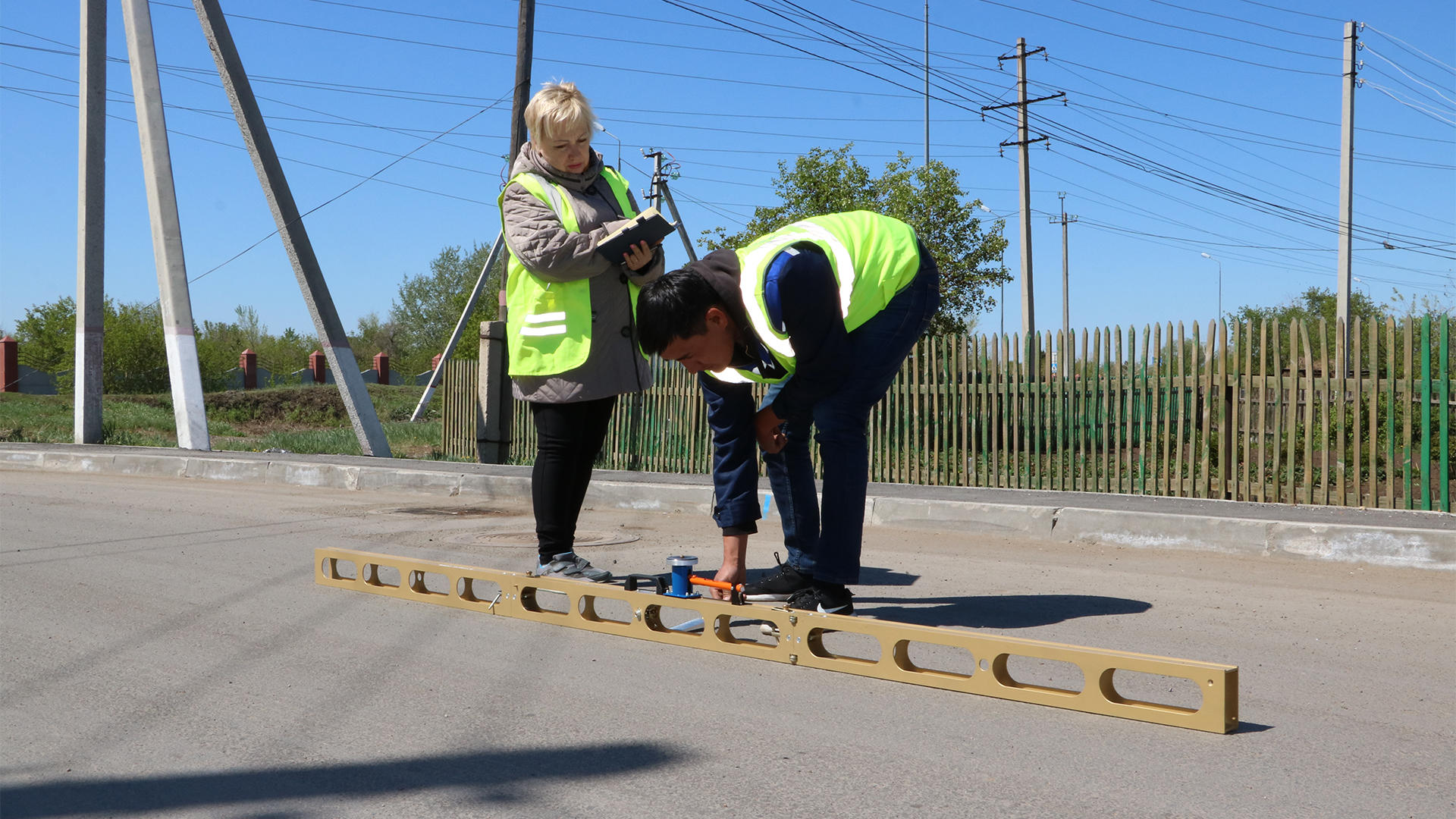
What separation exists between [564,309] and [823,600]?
1.57 m

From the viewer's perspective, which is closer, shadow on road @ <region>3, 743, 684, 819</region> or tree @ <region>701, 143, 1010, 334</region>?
shadow on road @ <region>3, 743, 684, 819</region>

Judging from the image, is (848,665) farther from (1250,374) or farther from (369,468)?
(369,468)

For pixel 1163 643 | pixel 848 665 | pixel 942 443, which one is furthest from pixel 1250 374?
pixel 848 665

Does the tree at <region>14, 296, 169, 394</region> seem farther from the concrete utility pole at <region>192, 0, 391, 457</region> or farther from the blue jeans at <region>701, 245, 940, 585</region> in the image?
the blue jeans at <region>701, 245, 940, 585</region>

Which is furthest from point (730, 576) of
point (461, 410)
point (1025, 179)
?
point (1025, 179)

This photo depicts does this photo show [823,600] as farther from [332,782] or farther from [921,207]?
[921,207]

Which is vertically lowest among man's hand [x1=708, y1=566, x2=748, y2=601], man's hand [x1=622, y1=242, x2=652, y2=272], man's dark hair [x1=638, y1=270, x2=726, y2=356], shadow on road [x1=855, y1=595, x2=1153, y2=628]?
shadow on road [x1=855, y1=595, x2=1153, y2=628]

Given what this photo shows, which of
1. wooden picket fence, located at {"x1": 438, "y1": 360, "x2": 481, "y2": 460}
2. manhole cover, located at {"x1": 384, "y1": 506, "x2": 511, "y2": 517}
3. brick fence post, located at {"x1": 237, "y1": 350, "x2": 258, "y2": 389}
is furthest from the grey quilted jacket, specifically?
brick fence post, located at {"x1": 237, "y1": 350, "x2": 258, "y2": 389}

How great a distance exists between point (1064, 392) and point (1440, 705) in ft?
22.2

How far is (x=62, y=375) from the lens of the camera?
120 ft

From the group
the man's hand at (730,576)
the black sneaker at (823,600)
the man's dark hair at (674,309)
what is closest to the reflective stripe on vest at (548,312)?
the man's dark hair at (674,309)

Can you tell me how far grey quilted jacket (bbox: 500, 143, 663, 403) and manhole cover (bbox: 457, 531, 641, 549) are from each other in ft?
5.63

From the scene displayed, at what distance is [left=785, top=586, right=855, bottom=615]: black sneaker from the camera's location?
379 cm

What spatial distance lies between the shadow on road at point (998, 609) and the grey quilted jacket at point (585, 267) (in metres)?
1.37
